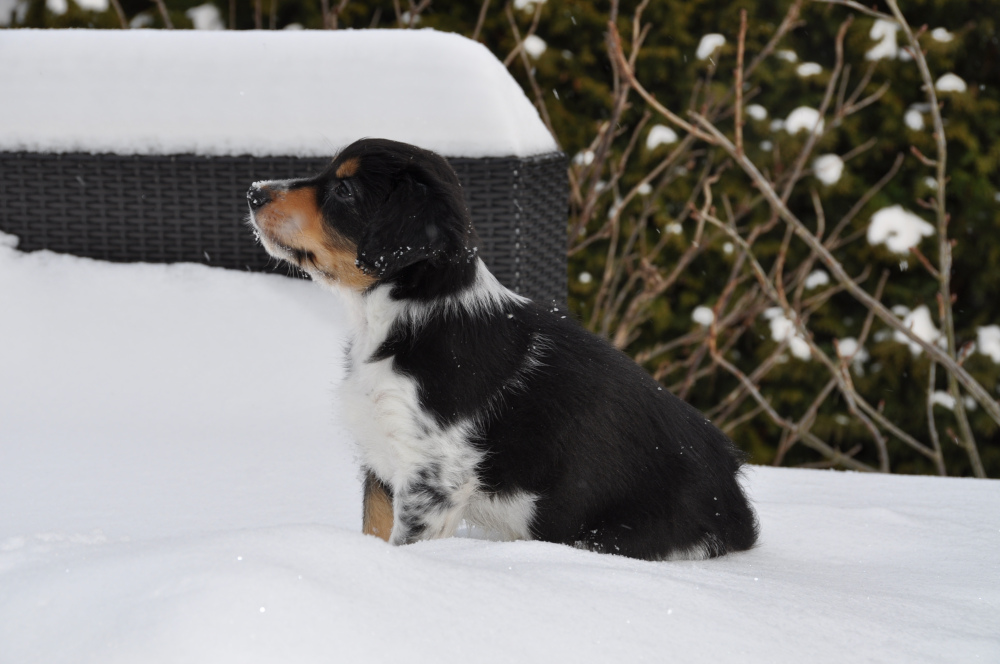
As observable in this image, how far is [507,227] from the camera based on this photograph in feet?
15.3

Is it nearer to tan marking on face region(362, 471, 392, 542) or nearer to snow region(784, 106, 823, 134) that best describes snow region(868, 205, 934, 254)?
snow region(784, 106, 823, 134)

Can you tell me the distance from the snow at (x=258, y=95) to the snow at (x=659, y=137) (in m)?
2.52

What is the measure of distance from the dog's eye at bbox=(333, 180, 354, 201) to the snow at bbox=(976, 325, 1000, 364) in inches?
231

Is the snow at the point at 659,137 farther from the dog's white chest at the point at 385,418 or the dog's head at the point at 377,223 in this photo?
the dog's white chest at the point at 385,418

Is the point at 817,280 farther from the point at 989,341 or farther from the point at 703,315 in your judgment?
the point at 989,341

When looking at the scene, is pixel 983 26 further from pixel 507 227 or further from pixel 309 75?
pixel 309 75

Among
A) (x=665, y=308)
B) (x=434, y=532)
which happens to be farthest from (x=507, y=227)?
(x=665, y=308)

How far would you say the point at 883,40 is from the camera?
23.3 feet

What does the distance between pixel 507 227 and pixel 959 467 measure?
4477 mm

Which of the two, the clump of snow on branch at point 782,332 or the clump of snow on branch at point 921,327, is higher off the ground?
the clump of snow on branch at point 921,327

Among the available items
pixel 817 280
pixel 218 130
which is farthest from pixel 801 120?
pixel 218 130

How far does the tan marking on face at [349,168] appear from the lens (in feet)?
8.98

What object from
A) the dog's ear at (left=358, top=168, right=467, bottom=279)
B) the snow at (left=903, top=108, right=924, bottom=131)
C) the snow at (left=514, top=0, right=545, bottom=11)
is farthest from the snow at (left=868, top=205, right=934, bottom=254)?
the dog's ear at (left=358, top=168, right=467, bottom=279)

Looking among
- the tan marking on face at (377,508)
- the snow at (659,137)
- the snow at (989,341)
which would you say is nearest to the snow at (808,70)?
the snow at (659,137)
